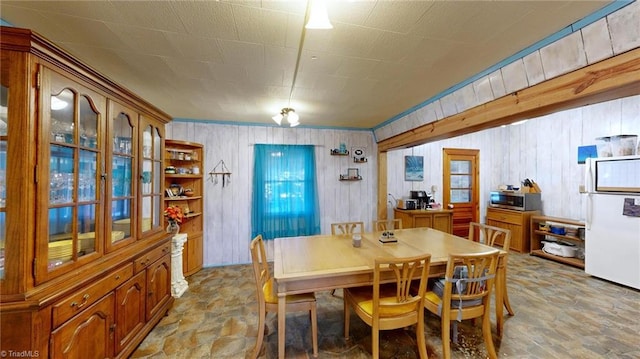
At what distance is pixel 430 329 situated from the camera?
2.39 meters

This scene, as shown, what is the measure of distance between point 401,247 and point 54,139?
280 cm

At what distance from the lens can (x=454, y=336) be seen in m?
2.18

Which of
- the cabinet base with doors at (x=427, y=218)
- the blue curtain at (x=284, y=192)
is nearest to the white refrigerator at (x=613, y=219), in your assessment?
the cabinet base with doors at (x=427, y=218)

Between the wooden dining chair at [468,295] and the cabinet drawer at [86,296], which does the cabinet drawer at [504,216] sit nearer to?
the wooden dining chair at [468,295]

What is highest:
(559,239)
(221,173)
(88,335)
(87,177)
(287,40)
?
(287,40)

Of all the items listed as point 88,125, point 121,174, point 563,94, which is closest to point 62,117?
point 88,125

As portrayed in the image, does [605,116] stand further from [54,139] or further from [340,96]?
[54,139]

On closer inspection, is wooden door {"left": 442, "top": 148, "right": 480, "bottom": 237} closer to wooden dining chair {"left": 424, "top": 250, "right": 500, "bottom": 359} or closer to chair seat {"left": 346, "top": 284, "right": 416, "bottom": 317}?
wooden dining chair {"left": 424, "top": 250, "right": 500, "bottom": 359}

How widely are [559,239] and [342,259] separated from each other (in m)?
4.88

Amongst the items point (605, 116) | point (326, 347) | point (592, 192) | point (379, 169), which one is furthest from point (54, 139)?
point (605, 116)

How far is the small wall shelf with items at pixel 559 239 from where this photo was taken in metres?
4.09

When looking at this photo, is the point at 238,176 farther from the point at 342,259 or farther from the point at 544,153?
the point at 544,153

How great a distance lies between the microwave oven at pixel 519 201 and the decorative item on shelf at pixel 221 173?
560 cm

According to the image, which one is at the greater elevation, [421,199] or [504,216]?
[421,199]
